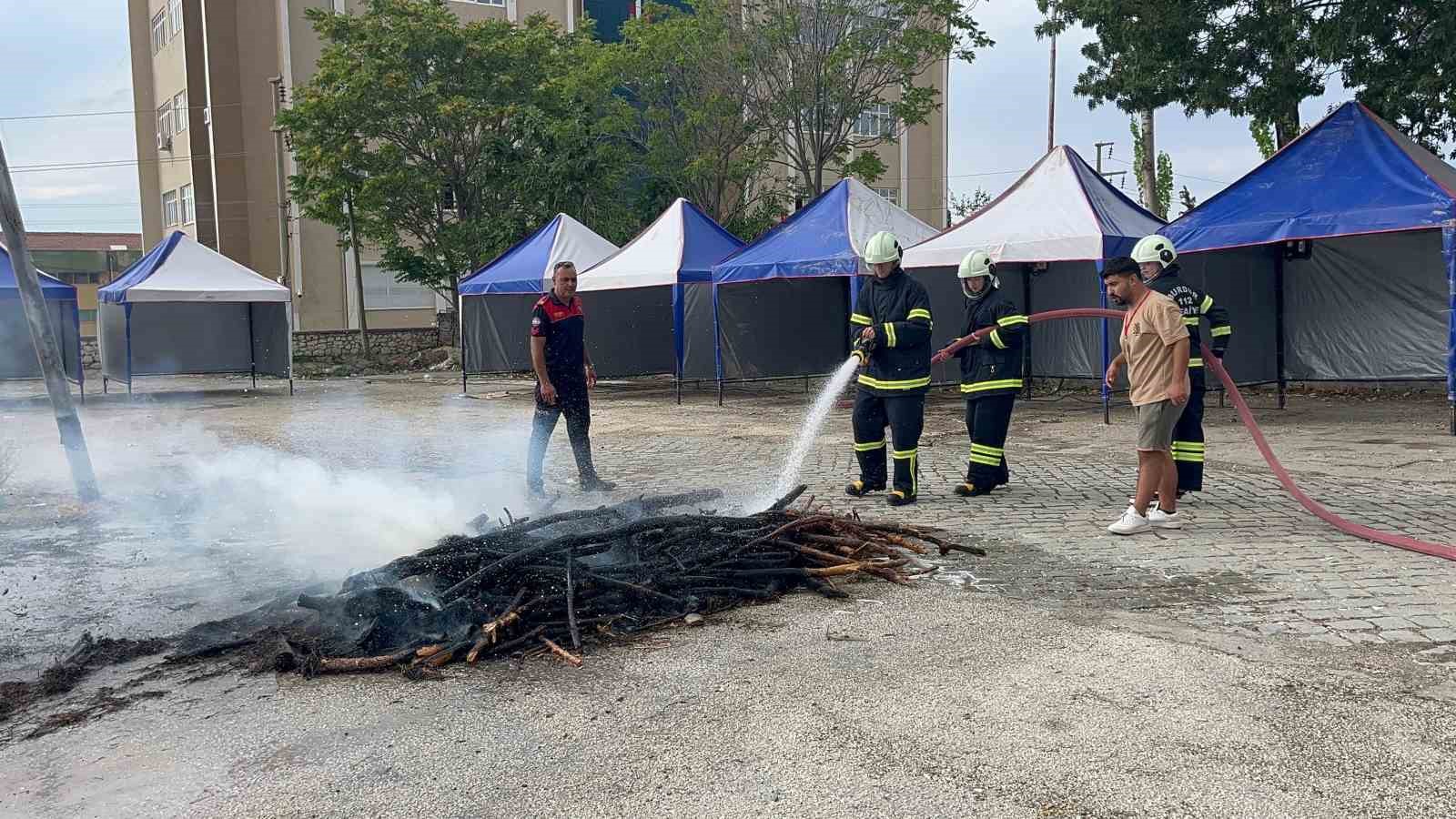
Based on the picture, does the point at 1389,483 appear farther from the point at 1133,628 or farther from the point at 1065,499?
the point at 1133,628

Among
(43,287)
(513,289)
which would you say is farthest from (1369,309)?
(43,287)

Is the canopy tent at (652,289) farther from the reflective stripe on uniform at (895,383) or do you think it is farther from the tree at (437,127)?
the reflective stripe on uniform at (895,383)

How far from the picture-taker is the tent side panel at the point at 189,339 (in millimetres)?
21250

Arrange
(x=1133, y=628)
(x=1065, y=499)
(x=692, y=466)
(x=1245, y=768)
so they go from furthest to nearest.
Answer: (x=692, y=466) < (x=1065, y=499) < (x=1133, y=628) < (x=1245, y=768)

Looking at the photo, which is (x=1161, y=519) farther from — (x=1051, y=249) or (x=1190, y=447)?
(x=1051, y=249)

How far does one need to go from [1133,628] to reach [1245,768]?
4.81 ft

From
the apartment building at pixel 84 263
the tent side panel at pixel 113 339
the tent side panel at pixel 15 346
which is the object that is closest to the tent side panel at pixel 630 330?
the tent side panel at pixel 113 339

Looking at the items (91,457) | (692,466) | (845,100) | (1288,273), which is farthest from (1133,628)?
(845,100)

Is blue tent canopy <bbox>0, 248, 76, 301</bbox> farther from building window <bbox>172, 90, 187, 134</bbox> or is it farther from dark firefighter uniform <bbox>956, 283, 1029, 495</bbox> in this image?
building window <bbox>172, 90, 187, 134</bbox>

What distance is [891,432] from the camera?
7.95 m

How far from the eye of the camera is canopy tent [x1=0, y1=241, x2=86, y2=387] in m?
18.5

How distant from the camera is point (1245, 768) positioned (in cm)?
332

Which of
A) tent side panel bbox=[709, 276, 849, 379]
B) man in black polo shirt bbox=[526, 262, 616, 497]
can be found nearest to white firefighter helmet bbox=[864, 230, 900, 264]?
man in black polo shirt bbox=[526, 262, 616, 497]

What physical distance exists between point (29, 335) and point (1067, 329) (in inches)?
668
